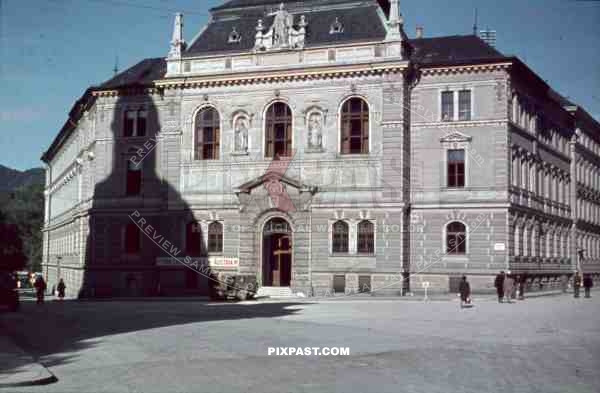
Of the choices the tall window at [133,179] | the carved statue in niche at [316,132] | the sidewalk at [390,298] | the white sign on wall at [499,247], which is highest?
the carved statue in niche at [316,132]

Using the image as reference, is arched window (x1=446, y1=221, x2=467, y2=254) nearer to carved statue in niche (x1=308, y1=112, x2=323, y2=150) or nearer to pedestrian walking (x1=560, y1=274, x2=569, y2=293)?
carved statue in niche (x1=308, y1=112, x2=323, y2=150)

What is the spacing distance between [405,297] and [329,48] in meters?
15.2

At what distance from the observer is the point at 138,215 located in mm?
53719

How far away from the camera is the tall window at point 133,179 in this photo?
54.2m

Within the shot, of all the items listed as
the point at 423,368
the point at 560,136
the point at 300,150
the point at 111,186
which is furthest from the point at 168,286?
the point at 423,368

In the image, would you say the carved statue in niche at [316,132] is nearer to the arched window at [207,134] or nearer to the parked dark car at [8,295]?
the arched window at [207,134]

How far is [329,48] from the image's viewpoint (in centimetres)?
4931

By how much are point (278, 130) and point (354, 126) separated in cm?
475

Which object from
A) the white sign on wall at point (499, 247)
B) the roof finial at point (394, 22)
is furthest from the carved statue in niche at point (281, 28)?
the white sign on wall at point (499, 247)

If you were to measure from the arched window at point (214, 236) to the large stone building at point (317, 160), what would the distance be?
6.1 inches

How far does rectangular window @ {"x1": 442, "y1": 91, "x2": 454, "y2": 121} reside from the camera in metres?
48.6

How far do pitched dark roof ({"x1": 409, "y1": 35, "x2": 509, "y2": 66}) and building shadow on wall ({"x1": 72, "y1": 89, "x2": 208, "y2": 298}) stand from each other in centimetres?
1610

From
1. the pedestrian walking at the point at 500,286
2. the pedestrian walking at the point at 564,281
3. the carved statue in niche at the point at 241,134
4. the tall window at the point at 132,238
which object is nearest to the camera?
the pedestrian walking at the point at 500,286

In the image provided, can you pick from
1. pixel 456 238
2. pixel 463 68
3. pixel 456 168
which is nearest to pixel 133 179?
pixel 456 168
